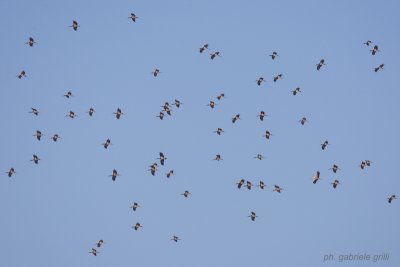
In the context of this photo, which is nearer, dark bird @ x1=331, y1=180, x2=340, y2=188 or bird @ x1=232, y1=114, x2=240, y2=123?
bird @ x1=232, y1=114, x2=240, y2=123

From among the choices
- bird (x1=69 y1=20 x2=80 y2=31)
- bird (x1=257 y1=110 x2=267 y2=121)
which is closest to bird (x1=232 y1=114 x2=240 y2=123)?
bird (x1=257 y1=110 x2=267 y2=121)

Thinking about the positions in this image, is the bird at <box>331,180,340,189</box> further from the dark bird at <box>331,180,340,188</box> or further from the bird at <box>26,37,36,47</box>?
the bird at <box>26,37,36,47</box>

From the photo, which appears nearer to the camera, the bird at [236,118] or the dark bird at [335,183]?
the bird at [236,118]

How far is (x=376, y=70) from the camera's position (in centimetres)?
9450

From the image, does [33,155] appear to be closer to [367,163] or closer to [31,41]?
[31,41]

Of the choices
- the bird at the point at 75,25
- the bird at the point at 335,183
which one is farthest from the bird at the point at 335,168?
the bird at the point at 75,25

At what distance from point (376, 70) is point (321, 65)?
5.49 m

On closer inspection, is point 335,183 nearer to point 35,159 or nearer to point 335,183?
point 335,183

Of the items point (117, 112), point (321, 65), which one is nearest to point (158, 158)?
point (117, 112)

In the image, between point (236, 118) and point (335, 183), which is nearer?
point (236, 118)

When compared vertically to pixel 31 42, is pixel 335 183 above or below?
below

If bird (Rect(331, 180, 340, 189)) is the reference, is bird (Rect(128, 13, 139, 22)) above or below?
above

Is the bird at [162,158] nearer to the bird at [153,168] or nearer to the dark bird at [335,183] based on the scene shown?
the bird at [153,168]

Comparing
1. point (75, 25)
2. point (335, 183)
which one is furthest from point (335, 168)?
point (75, 25)
